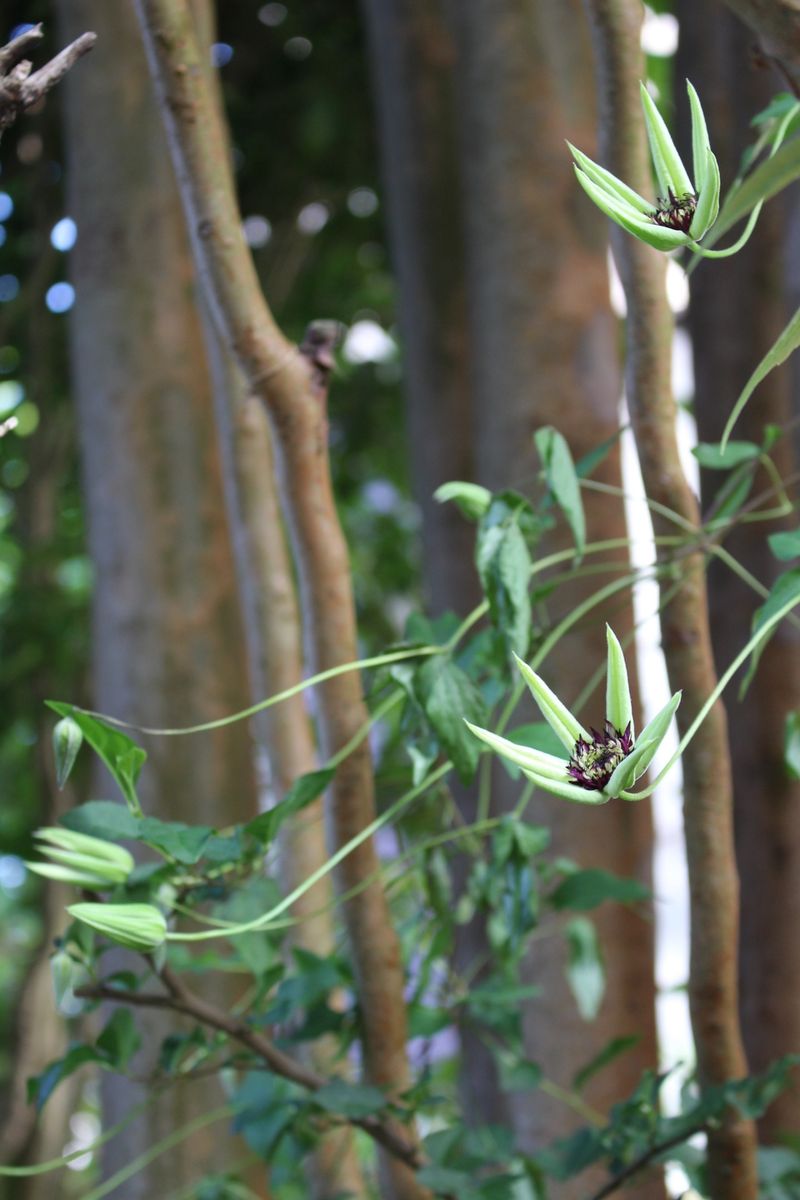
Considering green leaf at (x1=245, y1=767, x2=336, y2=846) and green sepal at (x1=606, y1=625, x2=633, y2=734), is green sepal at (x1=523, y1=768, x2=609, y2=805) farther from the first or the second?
green leaf at (x1=245, y1=767, x2=336, y2=846)

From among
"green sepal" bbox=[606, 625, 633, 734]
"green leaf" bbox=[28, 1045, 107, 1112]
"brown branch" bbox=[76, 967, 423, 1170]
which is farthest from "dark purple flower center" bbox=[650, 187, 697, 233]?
"green leaf" bbox=[28, 1045, 107, 1112]

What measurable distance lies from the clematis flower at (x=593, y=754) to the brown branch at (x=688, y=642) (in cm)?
24

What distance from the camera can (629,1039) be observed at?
26.0 inches

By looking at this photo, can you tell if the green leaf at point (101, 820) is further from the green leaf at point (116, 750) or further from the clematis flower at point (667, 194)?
the clematis flower at point (667, 194)

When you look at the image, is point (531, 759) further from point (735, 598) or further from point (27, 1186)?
point (27, 1186)

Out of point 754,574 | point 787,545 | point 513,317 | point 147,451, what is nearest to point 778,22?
point 787,545

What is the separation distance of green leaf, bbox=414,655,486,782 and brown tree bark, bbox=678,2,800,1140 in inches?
22.8

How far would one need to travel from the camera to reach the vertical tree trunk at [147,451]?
45.7 inches

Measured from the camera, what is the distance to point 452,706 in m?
0.47

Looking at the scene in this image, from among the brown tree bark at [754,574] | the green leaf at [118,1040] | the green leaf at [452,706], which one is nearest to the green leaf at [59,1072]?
the green leaf at [118,1040]

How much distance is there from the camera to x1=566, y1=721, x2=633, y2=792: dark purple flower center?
278mm

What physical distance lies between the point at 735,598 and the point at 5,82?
2.83 ft

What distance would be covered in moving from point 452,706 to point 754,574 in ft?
2.27

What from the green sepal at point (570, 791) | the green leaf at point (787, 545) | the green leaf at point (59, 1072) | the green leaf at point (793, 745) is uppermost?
the green leaf at point (787, 545)
